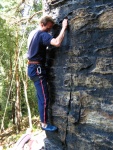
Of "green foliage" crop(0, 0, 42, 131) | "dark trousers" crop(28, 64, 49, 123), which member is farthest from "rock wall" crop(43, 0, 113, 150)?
"green foliage" crop(0, 0, 42, 131)

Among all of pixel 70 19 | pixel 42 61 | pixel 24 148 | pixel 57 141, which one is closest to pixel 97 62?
pixel 70 19

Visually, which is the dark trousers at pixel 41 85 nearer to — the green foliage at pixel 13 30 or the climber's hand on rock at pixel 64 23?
the climber's hand on rock at pixel 64 23

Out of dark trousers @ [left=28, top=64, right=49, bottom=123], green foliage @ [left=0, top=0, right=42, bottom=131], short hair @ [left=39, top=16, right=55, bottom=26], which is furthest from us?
green foliage @ [left=0, top=0, right=42, bottom=131]

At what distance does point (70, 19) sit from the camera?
4.40 metres

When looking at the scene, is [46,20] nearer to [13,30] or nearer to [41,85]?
[41,85]

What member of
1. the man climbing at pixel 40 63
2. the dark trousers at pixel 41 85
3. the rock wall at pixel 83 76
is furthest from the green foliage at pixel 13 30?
the rock wall at pixel 83 76

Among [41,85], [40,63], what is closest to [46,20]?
[40,63]

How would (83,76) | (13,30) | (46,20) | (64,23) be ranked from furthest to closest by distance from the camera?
A: (13,30) → (46,20) → (64,23) → (83,76)

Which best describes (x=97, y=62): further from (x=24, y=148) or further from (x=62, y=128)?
(x=24, y=148)

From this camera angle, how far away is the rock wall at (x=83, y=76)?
3.90 metres

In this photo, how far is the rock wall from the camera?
390 cm

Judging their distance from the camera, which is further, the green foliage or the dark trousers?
the green foliage

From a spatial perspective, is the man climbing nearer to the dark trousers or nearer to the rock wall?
the dark trousers

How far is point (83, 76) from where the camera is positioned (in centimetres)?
426
